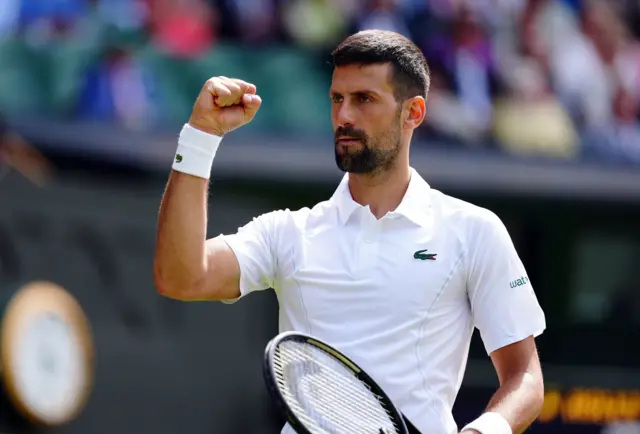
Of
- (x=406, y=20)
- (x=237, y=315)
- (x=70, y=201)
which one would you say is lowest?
(x=237, y=315)

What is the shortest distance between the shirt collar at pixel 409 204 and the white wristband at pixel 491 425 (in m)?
0.59

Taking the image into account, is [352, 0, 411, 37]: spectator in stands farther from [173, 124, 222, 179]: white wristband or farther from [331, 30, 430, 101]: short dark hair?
[173, 124, 222, 179]: white wristband

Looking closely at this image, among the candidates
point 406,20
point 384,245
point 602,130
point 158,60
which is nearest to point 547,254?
point 602,130

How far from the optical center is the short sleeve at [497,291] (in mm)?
3715

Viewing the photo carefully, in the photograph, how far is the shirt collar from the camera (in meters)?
3.85

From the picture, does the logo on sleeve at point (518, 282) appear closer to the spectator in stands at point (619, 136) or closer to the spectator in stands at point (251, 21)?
the spectator in stands at point (619, 136)

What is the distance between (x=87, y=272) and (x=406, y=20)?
335 centimetres

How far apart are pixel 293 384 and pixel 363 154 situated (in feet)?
2.24

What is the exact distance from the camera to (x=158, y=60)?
33.7ft

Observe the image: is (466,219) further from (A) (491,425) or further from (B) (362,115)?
(A) (491,425)

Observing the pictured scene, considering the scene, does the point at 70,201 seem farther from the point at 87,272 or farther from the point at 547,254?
the point at 547,254

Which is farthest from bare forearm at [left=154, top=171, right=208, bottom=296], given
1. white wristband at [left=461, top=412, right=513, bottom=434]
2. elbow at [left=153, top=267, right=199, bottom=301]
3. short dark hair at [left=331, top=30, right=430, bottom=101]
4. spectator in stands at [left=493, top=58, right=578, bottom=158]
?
spectator in stands at [left=493, top=58, right=578, bottom=158]

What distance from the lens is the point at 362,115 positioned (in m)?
3.76

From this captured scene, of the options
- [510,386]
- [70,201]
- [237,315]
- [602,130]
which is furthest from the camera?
[602,130]
